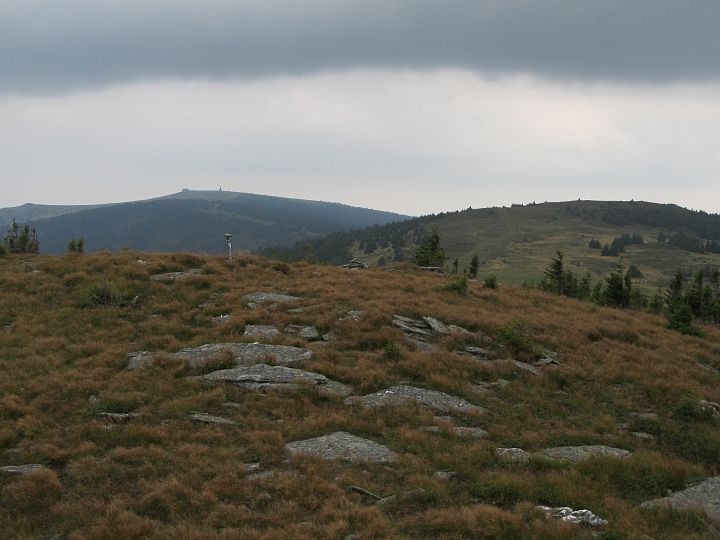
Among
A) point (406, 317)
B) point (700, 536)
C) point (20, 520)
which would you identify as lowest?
point (20, 520)

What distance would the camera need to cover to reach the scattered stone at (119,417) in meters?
9.70

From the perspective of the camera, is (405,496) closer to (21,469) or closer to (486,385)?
(486,385)

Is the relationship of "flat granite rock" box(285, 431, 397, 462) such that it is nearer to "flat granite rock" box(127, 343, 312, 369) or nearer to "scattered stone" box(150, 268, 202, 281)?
"flat granite rock" box(127, 343, 312, 369)

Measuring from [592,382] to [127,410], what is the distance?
13.1 meters

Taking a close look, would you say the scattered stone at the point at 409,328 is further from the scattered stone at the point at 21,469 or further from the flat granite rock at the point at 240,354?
the scattered stone at the point at 21,469

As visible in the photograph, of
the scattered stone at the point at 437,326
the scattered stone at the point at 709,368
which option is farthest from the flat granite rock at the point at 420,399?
the scattered stone at the point at 709,368

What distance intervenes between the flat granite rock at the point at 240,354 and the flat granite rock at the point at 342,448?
4097 mm

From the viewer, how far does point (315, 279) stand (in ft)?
75.6

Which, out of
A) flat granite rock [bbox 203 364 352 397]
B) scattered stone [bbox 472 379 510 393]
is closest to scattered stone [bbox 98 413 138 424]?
flat granite rock [bbox 203 364 352 397]

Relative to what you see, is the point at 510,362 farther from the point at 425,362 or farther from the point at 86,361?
the point at 86,361

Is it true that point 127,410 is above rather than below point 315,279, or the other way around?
below

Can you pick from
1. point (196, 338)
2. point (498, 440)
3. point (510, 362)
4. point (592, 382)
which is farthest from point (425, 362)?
point (196, 338)

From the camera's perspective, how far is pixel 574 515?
22.4 feet

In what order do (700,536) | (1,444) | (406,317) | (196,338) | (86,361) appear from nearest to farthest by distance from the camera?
(700,536)
(1,444)
(86,361)
(196,338)
(406,317)
